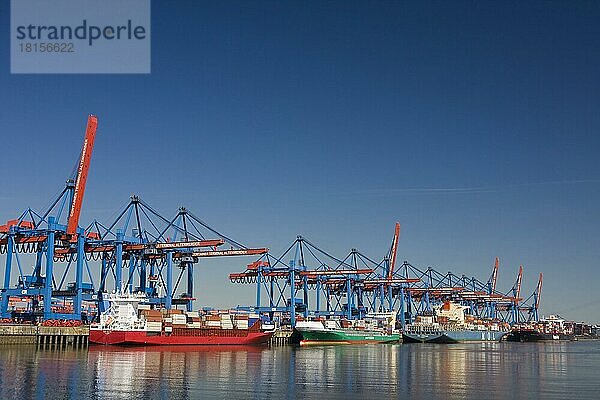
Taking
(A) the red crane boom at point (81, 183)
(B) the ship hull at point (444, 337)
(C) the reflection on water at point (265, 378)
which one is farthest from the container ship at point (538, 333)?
(A) the red crane boom at point (81, 183)

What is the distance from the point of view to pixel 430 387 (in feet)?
119

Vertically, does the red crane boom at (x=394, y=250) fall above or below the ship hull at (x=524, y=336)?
above

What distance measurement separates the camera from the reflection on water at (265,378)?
31969 mm

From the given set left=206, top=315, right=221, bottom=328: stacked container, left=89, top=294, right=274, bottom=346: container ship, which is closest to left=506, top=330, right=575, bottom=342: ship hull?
left=89, top=294, right=274, bottom=346: container ship

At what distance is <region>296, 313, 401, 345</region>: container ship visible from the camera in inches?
3418

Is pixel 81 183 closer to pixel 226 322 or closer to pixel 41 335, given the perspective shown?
pixel 41 335

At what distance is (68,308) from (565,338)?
140134mm

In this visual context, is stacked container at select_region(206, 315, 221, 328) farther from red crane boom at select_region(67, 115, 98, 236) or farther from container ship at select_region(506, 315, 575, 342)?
container ship at select_region(506, 315, 575, 342)

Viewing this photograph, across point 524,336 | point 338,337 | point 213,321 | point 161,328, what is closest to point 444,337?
point 338,337

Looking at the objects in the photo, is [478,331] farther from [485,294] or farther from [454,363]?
[454,363]

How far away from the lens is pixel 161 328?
232 ft

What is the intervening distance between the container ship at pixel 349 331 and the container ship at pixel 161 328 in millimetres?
8671

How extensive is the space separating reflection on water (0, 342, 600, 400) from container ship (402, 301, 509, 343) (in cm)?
5978

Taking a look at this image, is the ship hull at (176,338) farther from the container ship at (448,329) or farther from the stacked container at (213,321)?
the container ship at (448,329)
